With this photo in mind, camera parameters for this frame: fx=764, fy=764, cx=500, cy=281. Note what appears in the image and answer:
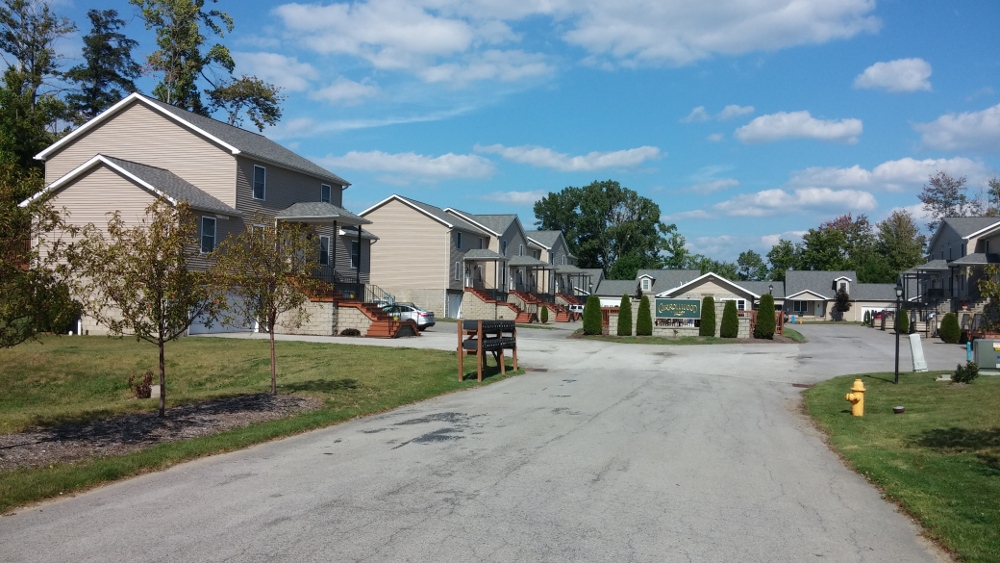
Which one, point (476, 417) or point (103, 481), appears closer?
point (103, 481)

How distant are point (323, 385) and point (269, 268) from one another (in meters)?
3.81

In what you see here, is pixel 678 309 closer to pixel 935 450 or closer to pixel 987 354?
pixel 987 354

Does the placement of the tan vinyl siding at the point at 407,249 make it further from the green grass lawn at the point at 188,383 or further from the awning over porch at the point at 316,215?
the green grass lawn at the point at 188,383

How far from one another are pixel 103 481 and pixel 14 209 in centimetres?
366

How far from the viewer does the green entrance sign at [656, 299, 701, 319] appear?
40906 mm

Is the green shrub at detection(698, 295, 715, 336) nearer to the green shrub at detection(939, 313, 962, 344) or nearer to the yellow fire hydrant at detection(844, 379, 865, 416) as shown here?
the green shrub at detection(939, 313, 962, 344)

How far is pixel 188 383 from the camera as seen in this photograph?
1866 centimetres

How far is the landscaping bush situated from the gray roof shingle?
80.8 ft

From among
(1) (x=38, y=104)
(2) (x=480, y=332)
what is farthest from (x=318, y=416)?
(1) (x=38, y=104)

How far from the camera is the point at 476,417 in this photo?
537 inches

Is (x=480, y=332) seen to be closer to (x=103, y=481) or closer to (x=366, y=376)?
(x=366, y=376)

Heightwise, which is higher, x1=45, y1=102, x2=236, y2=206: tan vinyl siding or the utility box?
x1=45, y1=102, x2=236, y2=206: tan vinyl siding

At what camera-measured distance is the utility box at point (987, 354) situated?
20250mm

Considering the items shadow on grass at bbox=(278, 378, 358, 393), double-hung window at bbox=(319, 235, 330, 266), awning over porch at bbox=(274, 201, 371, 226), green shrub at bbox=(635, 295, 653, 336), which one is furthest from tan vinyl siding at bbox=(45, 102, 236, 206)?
green shrub at bbox=(635, 295, 653, 336)
